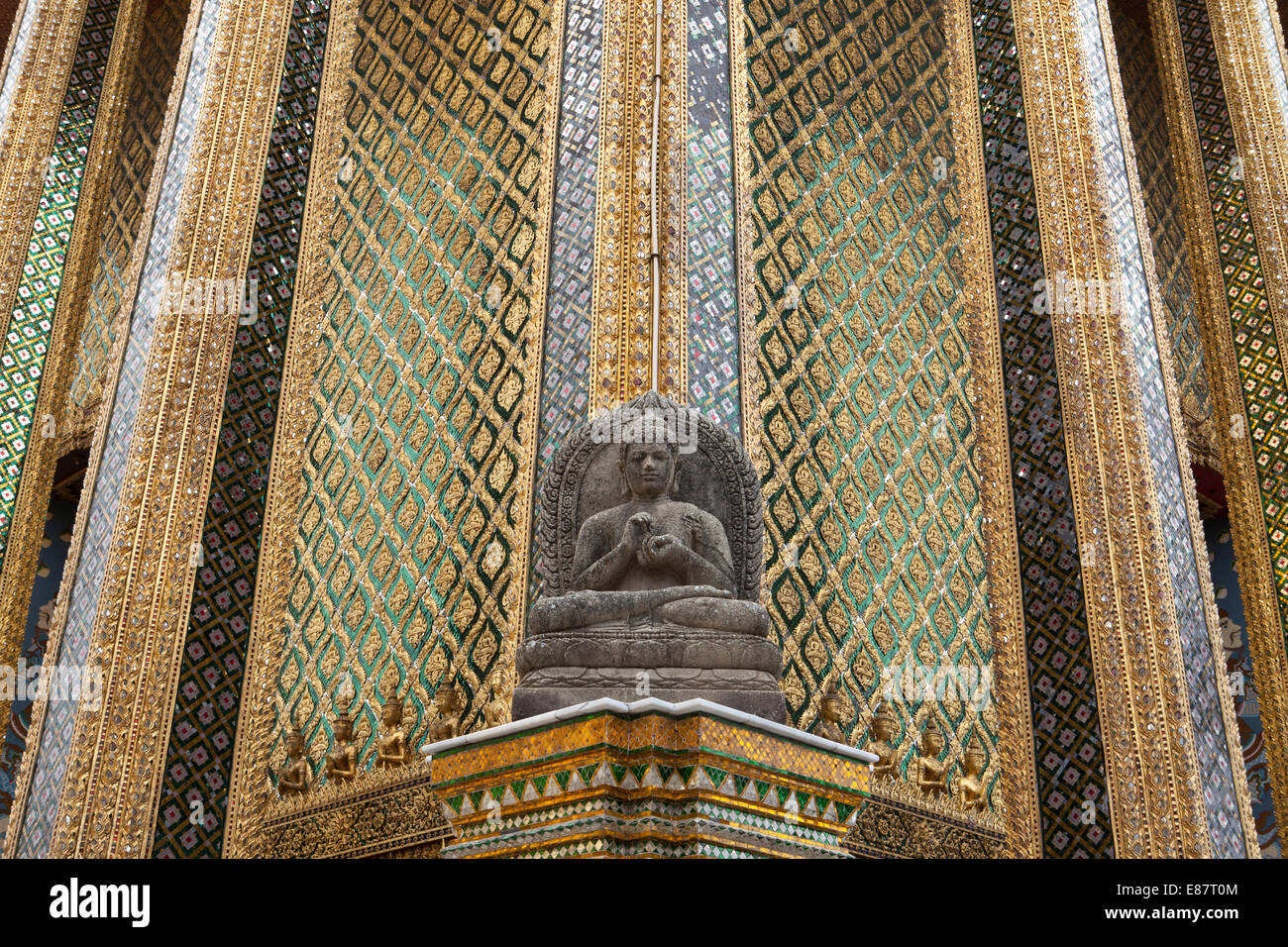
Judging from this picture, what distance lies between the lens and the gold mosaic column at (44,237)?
8.56 m

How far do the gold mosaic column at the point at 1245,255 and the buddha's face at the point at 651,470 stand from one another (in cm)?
424

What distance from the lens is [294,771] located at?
6.57m

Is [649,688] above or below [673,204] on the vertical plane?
below

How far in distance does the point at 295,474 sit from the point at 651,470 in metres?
2.98

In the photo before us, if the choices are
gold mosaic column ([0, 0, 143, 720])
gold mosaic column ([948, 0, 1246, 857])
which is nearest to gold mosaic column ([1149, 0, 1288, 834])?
→ gold mosaic column ([948, 0, 1246, 857])

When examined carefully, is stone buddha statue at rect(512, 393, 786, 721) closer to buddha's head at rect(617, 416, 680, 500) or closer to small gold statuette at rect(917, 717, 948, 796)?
buddha's head at rect(617, 416, 680, 500)

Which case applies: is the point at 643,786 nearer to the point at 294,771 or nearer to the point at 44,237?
the point at 294,771

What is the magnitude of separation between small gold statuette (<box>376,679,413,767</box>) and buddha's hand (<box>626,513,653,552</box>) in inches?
81.3

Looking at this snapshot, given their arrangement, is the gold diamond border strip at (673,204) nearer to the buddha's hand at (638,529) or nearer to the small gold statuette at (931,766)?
the buddha's hand at (638,529)

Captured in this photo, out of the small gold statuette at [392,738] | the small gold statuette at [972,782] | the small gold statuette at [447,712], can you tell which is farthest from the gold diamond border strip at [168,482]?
the small gold statuette at [972,782]

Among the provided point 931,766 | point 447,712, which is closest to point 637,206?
point 447,712

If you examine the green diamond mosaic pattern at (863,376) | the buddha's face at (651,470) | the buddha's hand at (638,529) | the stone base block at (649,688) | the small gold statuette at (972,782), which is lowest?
the stone base block at (649,688)

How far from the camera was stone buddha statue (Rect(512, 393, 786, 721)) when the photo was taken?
4387mm
